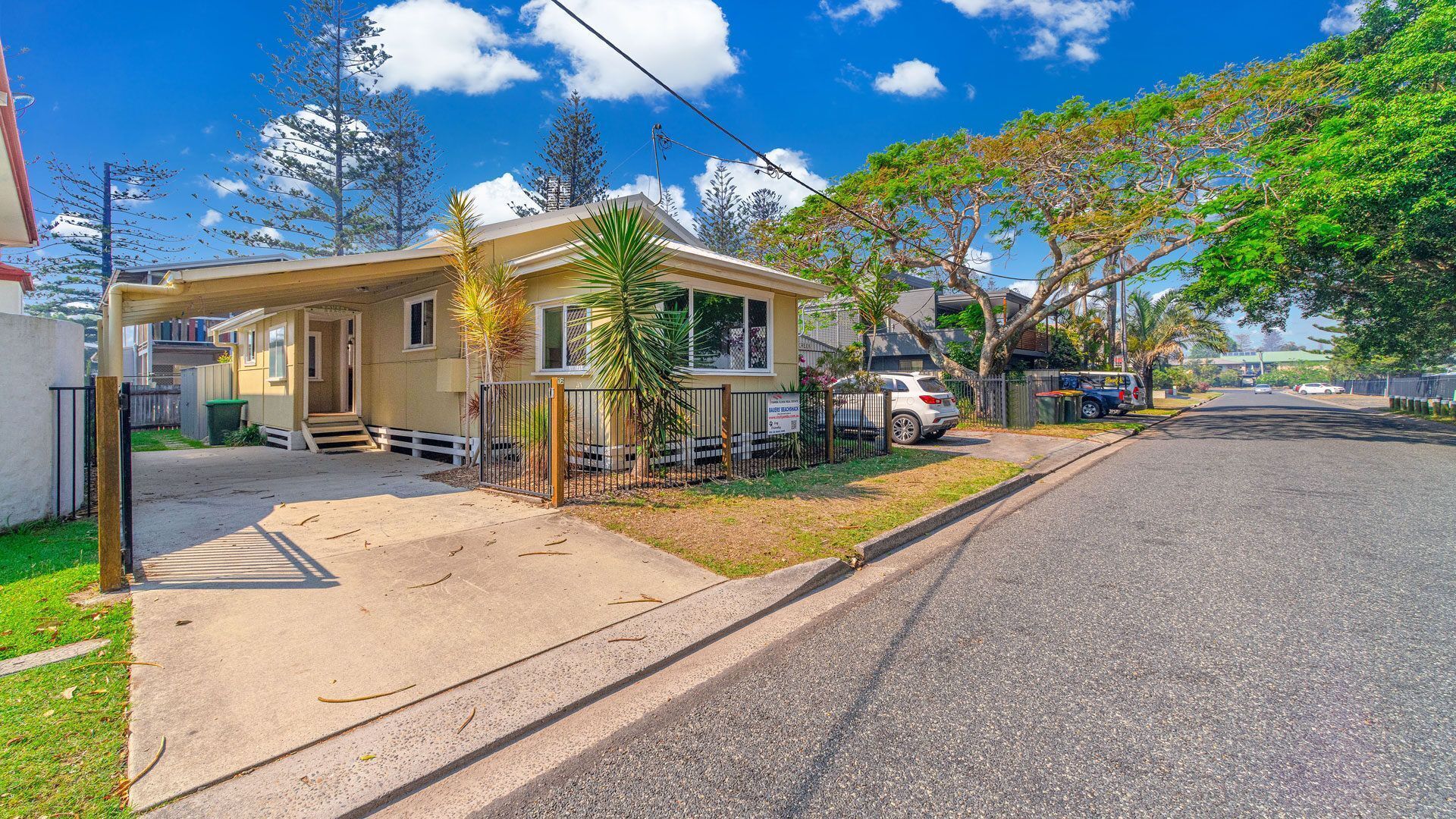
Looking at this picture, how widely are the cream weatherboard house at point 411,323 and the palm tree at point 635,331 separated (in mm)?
870

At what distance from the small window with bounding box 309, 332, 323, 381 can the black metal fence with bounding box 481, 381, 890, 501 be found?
23.3 ft

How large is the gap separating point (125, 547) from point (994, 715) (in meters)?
6.18

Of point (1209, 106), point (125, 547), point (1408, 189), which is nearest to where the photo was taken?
point (125, 547)

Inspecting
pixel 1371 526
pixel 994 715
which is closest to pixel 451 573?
pixel 994 715

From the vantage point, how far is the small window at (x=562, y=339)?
9273 millimetres

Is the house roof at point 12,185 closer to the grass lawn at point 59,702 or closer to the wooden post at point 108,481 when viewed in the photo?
the wooden post at point 108,481

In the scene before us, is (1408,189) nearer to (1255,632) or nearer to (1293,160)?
(1293,160)

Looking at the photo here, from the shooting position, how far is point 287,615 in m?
3.87

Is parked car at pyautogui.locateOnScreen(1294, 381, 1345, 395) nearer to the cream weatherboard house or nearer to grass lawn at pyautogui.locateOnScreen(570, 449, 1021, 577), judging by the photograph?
grass lawn at pyautogui.locateOnScreen(570, 449, 1021, 577)

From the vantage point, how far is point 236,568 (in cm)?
475

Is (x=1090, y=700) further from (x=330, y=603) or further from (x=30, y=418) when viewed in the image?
(x=30, y=418)

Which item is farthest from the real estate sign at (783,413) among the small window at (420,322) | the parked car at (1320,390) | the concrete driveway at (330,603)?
the parked car at (1320,390)

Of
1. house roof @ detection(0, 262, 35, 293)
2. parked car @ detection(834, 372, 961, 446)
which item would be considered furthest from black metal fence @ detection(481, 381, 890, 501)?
house roof @ detection(0, 262, 35, 293)

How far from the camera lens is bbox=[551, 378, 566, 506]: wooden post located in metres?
6.71
